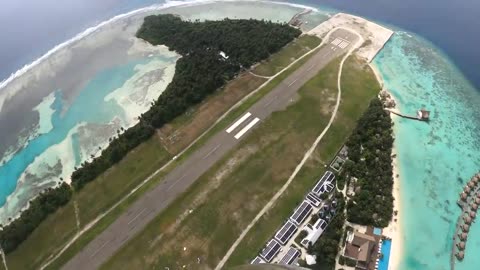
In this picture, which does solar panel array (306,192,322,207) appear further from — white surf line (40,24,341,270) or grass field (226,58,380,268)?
→ white surf line (40,24,341,270)

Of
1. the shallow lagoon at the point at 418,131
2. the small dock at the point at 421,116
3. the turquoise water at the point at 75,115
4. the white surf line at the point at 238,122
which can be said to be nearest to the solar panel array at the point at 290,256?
the shallow lagoon at the point at 418,131

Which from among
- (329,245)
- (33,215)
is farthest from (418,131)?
(33,215)

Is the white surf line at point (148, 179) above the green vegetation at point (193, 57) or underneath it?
underneath

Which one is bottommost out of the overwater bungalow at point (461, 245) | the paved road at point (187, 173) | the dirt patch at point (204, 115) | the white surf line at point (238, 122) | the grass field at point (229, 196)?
the overwater bungalow at point (461, 245)

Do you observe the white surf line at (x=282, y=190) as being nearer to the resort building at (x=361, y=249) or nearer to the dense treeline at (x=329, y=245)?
the dense treeline at (x=329, y=245)

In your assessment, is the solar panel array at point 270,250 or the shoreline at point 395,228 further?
the shoreline at point 395,228

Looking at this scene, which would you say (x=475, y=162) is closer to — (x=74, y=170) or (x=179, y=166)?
(x=179, y=166)

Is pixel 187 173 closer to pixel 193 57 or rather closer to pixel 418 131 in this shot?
pixel 193 57
